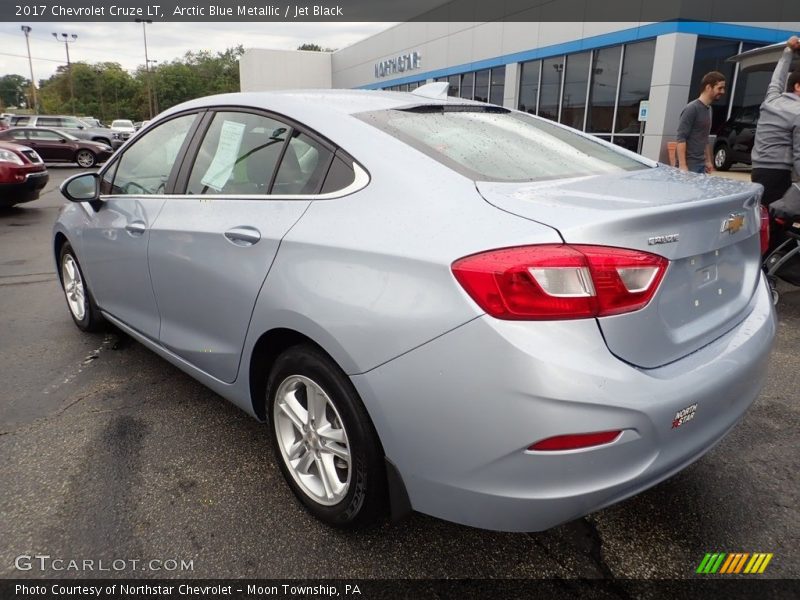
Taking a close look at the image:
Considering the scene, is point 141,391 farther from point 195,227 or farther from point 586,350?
point 586,350

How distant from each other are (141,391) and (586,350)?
2.71 meters

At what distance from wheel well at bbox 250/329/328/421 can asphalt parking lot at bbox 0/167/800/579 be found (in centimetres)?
36

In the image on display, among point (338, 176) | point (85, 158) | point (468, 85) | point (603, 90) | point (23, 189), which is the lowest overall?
point (85, 158)

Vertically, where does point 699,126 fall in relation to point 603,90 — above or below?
below

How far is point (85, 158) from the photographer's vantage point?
20406 millimetres

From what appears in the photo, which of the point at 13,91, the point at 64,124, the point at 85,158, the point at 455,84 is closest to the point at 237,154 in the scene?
the point at 85,158

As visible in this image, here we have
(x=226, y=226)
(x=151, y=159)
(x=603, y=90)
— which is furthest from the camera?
(x=603, y=90)

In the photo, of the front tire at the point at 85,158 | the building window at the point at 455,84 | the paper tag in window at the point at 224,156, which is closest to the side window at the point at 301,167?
the paper tag in window at the point at 224,156

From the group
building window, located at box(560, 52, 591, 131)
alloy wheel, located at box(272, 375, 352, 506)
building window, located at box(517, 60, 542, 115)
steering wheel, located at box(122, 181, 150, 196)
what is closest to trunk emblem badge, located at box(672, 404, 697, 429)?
alloy wheel, located at box(272, 375, 352, 506)

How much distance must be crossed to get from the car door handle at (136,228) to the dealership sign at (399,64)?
85.7 feet

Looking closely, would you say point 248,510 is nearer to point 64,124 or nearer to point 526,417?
point 526,417

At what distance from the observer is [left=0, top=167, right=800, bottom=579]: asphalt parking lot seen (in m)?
2.02

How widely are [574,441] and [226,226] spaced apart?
1.58 m

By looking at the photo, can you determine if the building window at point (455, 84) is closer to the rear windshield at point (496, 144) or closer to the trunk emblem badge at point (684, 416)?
the rear windshield at point (496, 144)
